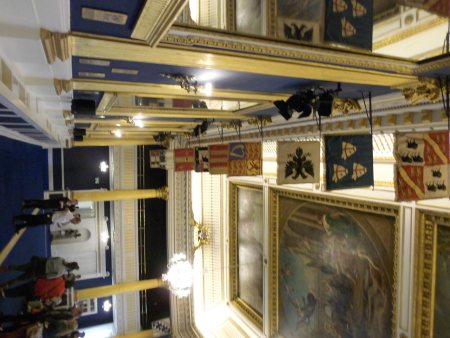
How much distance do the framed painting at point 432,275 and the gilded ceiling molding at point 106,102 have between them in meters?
4.49

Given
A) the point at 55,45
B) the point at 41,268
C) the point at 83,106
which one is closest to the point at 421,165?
the point at 55,45

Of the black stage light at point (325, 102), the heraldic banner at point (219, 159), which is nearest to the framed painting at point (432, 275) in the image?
the black stage light at point (325, 102)

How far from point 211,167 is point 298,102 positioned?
2.85 meters

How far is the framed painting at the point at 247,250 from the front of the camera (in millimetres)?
8141

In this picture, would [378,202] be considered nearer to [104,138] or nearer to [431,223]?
[431,223]

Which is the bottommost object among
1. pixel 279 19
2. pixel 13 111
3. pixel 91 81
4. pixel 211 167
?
pixel 211 167

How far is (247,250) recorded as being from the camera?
870cm

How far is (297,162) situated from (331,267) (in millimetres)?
2623

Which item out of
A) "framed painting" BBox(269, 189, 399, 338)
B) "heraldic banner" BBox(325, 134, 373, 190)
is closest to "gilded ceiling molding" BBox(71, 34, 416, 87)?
"heraldic banner" BBox(325, 134, 373, 190)

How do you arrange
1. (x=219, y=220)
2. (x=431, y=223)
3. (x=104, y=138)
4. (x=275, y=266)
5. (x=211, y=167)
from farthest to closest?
1. (x=104, y=138)
2. (x=219, y=220)
3. (x=275, y=266)
4. (x=211, y=167)
5. (x=431, y=223)

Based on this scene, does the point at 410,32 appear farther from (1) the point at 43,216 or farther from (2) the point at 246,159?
(1) the point at 43,216

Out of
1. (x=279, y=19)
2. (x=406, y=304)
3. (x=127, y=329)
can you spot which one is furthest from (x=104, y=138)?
(x=406, y=304)

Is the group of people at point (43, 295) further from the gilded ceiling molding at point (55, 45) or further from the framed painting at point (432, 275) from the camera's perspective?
the framed painting at point (432, 275)

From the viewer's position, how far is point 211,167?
6477mm
